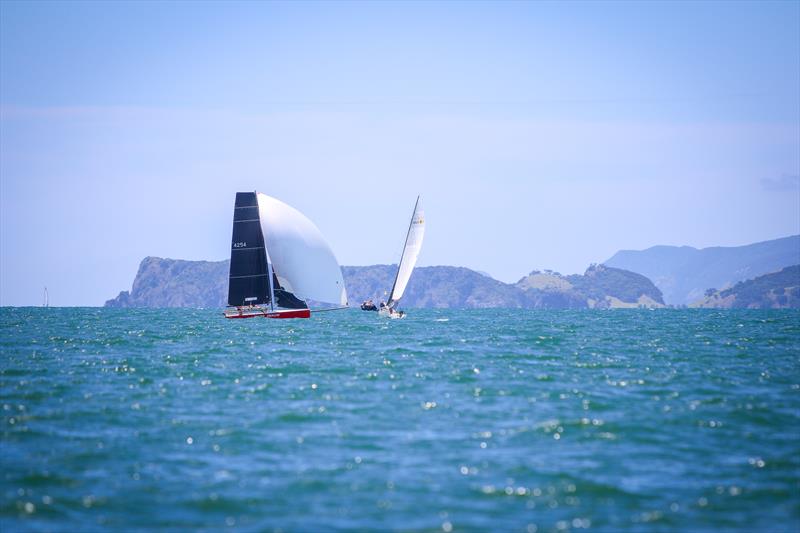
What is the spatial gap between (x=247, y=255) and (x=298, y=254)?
4939mm

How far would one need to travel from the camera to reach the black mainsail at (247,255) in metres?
77.7

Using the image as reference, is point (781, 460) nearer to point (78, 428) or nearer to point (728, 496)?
point (728, 496)

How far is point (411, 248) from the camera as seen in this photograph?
94.5 metres

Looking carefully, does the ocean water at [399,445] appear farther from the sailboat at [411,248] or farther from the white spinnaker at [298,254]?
the sailboat at [411,248]

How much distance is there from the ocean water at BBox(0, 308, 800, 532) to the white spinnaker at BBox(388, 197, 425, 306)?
166 ft

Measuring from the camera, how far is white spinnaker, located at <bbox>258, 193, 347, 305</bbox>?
79688mm

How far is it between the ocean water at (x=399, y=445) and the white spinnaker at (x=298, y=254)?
36.6 m

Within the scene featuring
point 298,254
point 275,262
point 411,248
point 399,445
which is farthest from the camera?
point 411,248

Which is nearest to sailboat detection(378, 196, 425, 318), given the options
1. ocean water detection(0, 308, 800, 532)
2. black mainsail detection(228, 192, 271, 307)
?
black mainsail detection(228, 192, 271, 307)

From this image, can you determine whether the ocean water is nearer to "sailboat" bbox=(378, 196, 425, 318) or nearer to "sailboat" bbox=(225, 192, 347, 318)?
"sailboat" bbox=(225, 192, 347, 318)

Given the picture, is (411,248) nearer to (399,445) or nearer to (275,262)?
(275,262)

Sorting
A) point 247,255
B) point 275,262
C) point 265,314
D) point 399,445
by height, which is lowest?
point 399,445

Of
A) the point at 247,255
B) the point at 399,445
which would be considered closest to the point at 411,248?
the point at 247,255

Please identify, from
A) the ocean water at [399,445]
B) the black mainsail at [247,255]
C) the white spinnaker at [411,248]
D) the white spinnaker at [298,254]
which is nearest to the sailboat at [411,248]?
the white spinnaker at [411,248]
